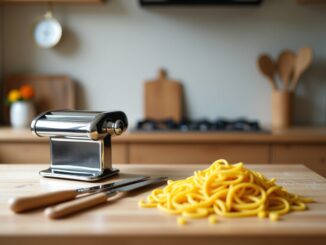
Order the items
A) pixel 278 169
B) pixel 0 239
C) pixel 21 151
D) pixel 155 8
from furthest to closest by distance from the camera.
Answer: pixel 155 8, pixel 21 151, pixel 278 169, pixel 0 239

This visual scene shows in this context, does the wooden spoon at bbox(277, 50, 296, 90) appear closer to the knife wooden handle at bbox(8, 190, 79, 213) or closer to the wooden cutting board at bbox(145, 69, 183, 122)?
the wooden cutting board at bbox(145, 69, 183, 122)

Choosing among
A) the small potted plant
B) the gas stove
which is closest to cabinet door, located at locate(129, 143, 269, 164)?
the gas stove

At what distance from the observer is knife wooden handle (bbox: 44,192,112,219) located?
77 cm

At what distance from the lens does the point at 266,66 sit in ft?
8.10

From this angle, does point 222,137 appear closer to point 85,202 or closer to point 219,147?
point 219,147

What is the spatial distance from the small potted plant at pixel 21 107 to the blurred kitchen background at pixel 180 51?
0.58 ft

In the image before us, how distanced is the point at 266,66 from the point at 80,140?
164 centimetres

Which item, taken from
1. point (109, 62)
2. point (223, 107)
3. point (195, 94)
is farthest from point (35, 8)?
point (223, 107)

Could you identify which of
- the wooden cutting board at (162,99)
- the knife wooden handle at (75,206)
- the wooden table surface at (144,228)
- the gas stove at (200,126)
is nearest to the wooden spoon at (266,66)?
the gas stove at (200,126)

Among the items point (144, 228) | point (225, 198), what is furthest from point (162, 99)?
point (144, 228)

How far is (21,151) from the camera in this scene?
6.87ft

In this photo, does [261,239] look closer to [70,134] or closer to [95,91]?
[70,134]

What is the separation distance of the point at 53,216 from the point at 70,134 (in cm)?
38

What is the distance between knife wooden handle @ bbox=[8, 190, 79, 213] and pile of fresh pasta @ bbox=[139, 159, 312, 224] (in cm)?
16
